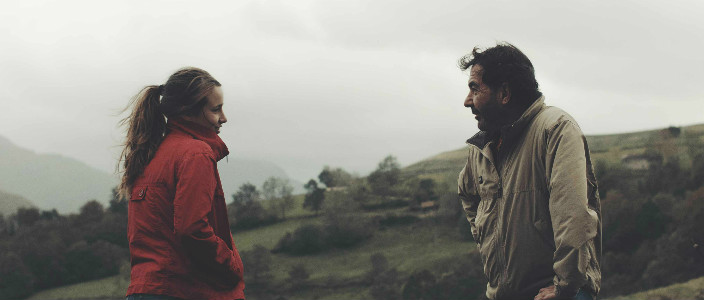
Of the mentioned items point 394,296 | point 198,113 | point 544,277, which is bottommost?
point 394,296

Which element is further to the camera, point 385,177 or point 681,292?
point 385,177

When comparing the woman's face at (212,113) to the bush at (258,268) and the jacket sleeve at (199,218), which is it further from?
the bush at (258,268)

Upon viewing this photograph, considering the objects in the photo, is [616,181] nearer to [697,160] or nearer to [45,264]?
[697,160]

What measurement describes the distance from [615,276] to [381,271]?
32.4m

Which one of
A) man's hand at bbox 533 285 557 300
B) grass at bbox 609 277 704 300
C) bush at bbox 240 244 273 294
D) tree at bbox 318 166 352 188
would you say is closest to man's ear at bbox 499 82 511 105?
man's hand at bbox 533 285 557 300

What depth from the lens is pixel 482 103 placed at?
4.07 meters

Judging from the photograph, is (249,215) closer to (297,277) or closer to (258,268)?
(258,268)

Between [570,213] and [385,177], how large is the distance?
12788 cm

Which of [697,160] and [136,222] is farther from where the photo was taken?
[697,160]

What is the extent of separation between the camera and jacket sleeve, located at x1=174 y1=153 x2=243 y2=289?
351cm

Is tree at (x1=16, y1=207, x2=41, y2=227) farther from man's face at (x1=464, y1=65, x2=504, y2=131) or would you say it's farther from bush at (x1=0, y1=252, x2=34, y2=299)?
man's face at (x1=464, y1=65, x2=504, y2=131)

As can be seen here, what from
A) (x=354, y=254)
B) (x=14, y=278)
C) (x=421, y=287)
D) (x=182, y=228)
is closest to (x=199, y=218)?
(x=182, y=228)

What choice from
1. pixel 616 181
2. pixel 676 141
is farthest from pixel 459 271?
pixel 676 141

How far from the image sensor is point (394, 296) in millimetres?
104500
